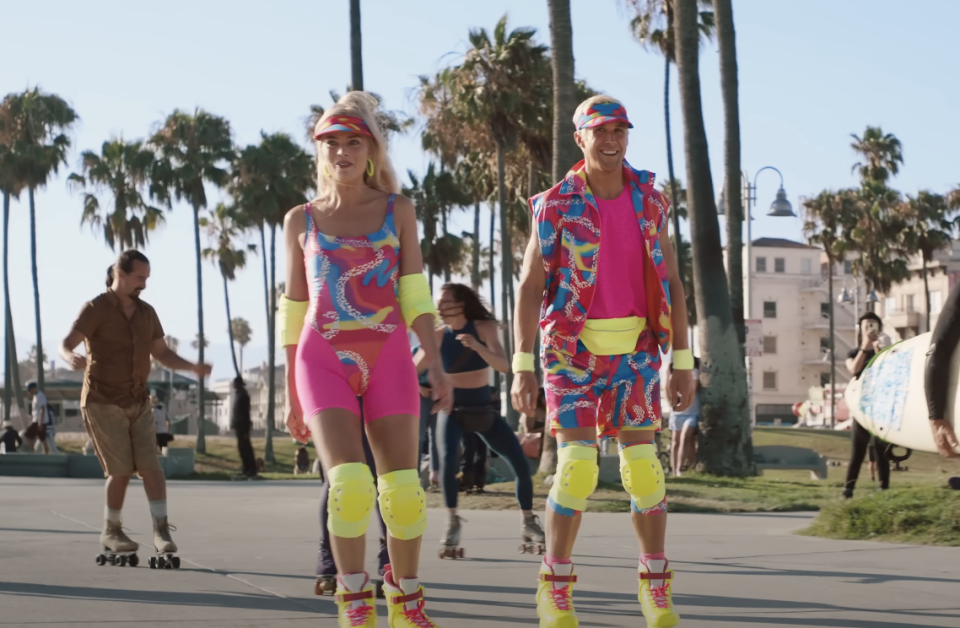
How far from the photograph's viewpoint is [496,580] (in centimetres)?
620

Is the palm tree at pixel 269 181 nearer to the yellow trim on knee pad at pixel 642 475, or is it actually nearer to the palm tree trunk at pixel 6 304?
the palm tree trunk at pixel 6 304

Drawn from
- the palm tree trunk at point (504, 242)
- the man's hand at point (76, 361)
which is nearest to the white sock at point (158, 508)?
the man's hand at point (76, 361)

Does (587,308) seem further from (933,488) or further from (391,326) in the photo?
(933,488)

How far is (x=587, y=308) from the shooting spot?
4.80 meters

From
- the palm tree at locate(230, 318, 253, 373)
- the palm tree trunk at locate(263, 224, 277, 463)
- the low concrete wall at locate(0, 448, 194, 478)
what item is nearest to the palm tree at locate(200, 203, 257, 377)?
the palm tree trunk at locate(263, 224, 277, 463)

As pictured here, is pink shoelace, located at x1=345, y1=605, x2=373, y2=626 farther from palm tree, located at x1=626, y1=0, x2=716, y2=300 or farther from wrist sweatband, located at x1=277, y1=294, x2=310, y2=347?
palm tree, located at x1=626, y1=0, x2=716, y2=300

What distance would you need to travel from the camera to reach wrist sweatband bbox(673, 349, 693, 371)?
504 centimetres

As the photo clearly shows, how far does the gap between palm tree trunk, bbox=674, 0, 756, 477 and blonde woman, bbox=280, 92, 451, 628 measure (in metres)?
12.6

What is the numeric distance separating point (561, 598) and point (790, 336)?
9383cm

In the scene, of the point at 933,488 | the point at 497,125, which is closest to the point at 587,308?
the point at 933,488

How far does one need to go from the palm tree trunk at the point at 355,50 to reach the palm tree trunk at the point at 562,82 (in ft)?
9.31

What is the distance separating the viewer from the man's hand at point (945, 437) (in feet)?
14.6

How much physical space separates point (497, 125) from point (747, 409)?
Answer: 16.1m

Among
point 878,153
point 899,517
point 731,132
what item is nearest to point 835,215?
point 878,153
